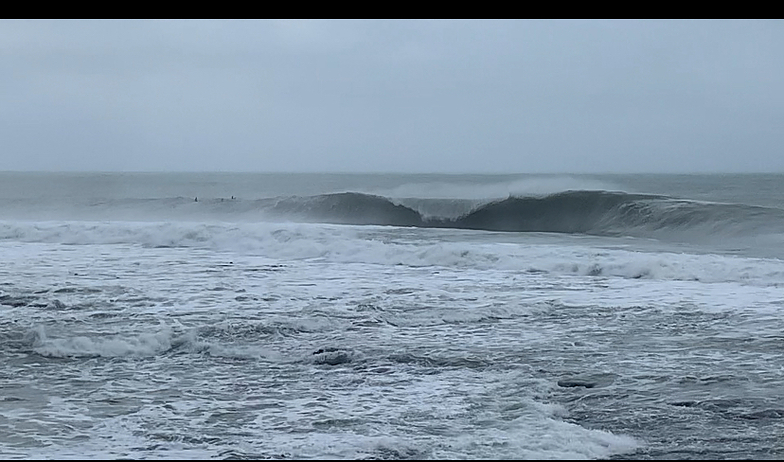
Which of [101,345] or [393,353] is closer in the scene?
[393,353]

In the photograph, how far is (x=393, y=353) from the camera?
5812mm

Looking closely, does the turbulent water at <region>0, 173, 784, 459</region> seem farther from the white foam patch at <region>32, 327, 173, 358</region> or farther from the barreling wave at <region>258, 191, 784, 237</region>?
the barreling wave at <region>258, 191, 784, 237</region>

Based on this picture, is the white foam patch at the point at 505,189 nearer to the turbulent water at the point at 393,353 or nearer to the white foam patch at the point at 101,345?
the turbulent water at the point at 393,353

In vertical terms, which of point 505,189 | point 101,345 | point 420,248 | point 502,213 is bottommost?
point 101,345

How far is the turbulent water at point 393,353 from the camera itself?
3846 mm

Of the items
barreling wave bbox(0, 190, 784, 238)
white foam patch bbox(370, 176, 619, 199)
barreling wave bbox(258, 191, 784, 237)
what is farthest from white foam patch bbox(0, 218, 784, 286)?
white foam patch bbox(370, 176, 619, 199)

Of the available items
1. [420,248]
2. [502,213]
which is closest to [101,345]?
[420,248]

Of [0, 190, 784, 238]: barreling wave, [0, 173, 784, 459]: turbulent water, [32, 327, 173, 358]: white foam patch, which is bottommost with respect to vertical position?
[32, 327, 173, 358]: white foam patch

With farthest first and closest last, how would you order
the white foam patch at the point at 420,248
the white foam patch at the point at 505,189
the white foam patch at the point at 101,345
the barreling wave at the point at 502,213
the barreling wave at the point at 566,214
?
the white foam patch at the point at 505,189 → the barreling wave at the point at 502,213 → the barreling wave at the point at 566,214 → the white foam patch at the point at 420,248 → the white foam patch at the point at 101,345

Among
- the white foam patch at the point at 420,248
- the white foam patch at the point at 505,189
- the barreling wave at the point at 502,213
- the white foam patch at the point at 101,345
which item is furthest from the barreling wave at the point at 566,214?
the white foam patch at the point at 101,345

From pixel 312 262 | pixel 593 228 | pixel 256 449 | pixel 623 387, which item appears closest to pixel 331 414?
pixel 256 449

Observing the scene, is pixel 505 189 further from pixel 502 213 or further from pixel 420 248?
pixel 420 248

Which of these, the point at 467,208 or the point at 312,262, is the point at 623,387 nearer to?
the point at 312,262

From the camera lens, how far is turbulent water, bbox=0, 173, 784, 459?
151 inches
